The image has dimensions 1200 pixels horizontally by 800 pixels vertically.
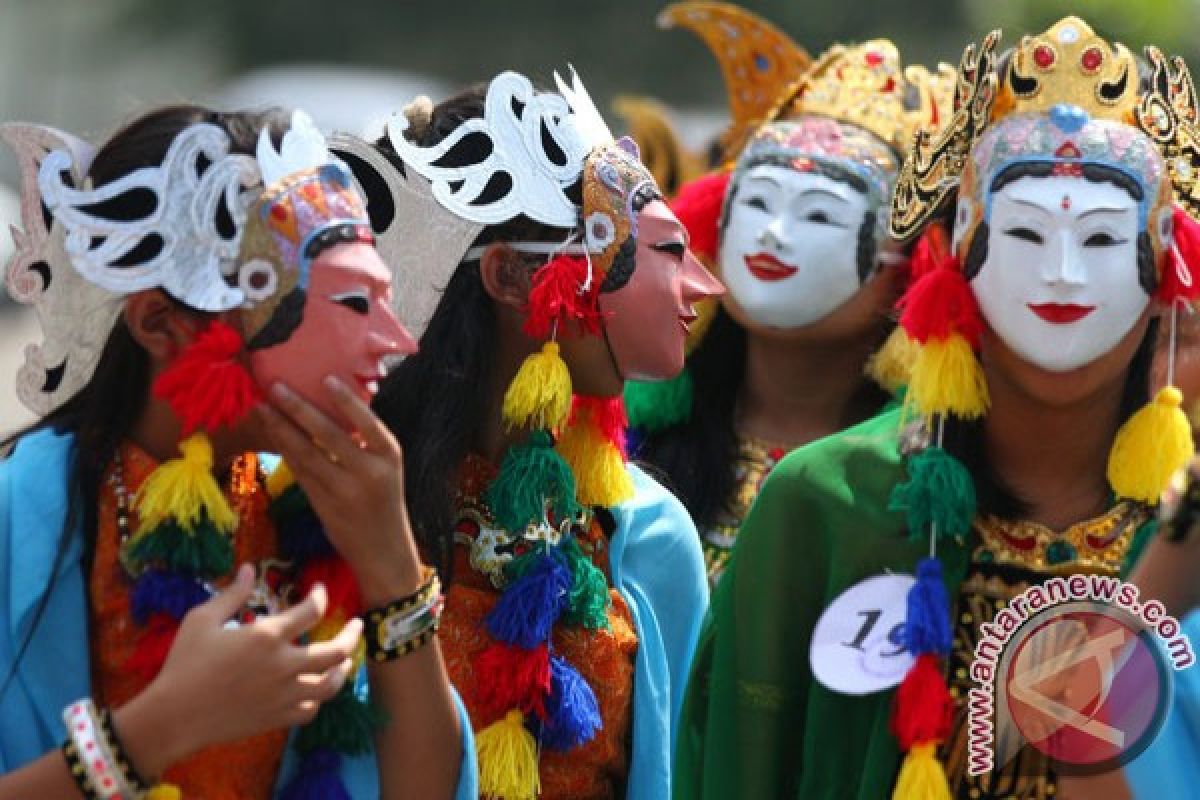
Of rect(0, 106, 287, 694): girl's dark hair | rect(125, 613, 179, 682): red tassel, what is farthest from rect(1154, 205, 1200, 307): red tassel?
rect(125, 613, 179, 682): red tassel

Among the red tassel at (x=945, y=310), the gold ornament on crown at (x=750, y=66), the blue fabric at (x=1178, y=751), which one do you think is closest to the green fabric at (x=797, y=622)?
the red tassel at (x=945, y=310)

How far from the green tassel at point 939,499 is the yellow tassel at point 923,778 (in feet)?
1.19

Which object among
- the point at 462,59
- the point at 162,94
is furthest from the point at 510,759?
the point at 462,59

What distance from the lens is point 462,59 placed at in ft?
72.7

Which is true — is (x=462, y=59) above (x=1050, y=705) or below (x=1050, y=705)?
above

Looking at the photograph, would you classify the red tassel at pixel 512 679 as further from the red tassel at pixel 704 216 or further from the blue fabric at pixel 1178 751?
the red tassel at pixel 704 216

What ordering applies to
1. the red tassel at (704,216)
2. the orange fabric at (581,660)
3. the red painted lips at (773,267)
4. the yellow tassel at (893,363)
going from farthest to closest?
the red tassel at (704,216)
the red painted lips at (773,267)
the yellow tassel at (893,363)
the orange fabric at (581,660)

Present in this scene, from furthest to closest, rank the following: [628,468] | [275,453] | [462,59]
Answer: [462,59] → [628,468] → [275,453]

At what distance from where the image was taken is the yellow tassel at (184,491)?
3.16 m

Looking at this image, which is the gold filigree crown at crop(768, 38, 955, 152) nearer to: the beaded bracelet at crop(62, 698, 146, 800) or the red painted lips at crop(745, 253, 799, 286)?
the red painted lips at crop(745, 253, 799, 286)

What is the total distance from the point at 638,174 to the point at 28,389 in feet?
4.03

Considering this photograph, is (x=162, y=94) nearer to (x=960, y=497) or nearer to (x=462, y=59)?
(x=960, y=497)

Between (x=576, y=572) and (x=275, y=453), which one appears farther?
(x=576, y=572)

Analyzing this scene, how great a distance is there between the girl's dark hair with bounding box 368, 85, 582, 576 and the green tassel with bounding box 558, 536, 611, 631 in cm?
23
